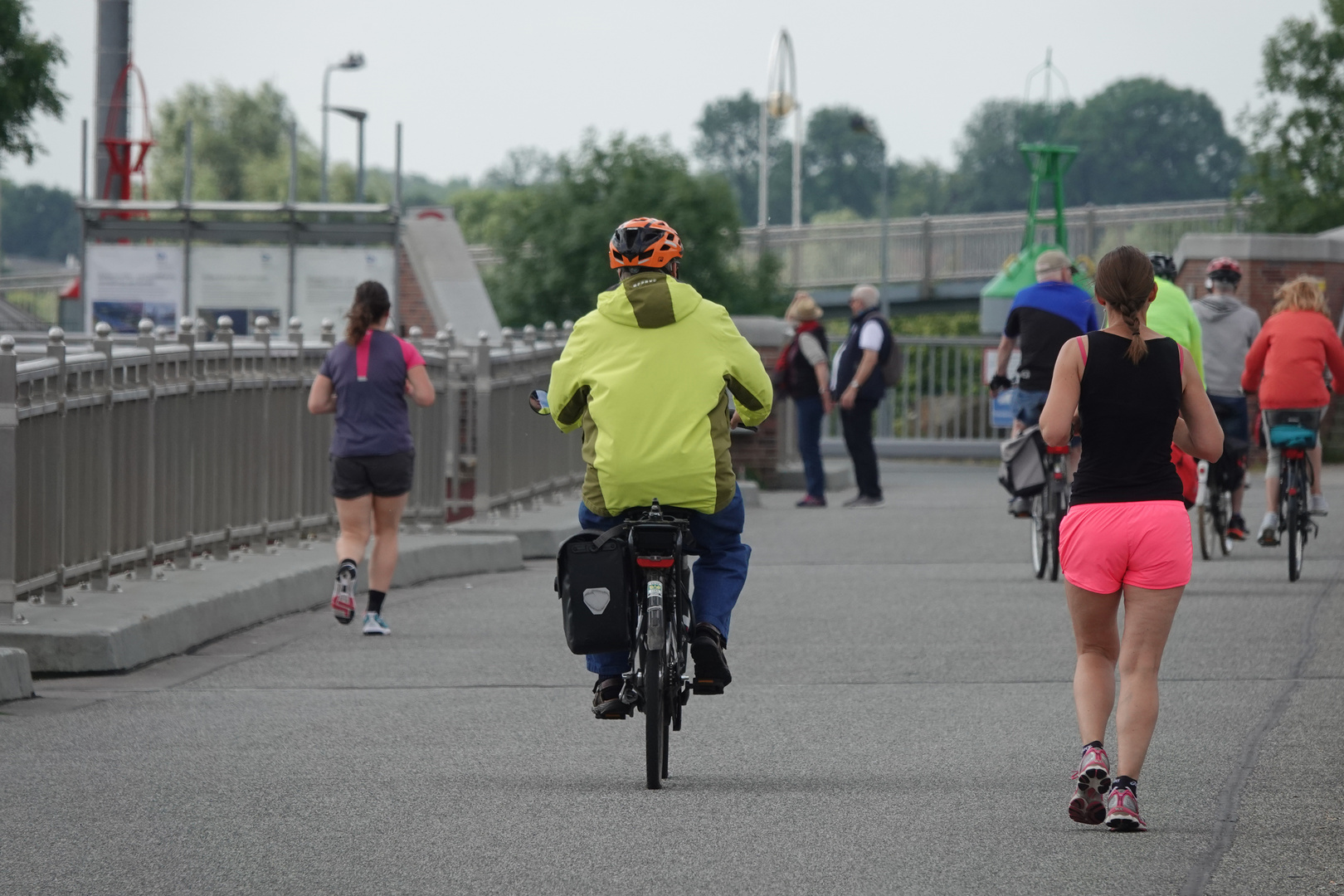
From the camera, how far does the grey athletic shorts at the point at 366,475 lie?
10.6 metres

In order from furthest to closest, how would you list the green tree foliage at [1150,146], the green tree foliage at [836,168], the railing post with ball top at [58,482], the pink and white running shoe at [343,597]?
the green tree foliage at [836,168], the green tree foliage at [1150,146], the pink and white running shoe at [343,597], the railing post with ball top at [58,482]

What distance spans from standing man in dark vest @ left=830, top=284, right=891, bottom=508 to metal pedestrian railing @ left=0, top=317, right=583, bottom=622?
4071mm

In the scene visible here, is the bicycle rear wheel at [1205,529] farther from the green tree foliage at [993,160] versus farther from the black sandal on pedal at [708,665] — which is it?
the green tree foliage at [993,160]

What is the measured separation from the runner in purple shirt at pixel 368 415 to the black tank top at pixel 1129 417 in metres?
5.13

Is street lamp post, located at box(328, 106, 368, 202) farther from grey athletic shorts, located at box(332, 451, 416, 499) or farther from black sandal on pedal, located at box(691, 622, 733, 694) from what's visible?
black sandal on pedal, located at box(691, 622, 733, 694)

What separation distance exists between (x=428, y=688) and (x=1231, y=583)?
5582mm

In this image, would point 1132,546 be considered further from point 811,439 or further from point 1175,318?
point 811,439

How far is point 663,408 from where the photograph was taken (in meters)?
6.62

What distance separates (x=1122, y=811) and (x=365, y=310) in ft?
19.0

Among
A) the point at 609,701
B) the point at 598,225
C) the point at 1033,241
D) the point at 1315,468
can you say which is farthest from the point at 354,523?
the point at 1033,241

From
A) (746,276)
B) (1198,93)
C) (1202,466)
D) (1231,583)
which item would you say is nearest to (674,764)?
(1231,583)

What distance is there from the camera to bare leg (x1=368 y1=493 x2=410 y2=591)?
10.7m

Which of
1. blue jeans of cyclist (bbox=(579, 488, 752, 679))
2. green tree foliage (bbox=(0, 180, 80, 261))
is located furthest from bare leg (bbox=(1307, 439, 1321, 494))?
green tree foliage (bbox=(0, 180, 80, 261))

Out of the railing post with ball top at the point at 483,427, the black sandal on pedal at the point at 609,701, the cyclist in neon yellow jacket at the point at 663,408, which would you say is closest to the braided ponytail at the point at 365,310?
the cyclist in neon yellow jacket at the point at 663,408
